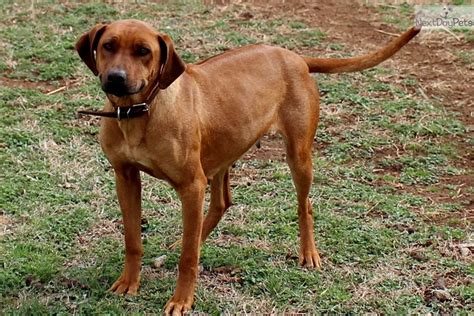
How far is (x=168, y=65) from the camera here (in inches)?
161

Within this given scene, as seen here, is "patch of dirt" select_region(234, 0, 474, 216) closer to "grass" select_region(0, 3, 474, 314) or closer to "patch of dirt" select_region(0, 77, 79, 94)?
"grass" select_region(0, 3, 474, 314)

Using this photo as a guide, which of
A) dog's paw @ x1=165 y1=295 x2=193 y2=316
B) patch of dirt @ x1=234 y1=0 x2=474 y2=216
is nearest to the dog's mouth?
dog's paw @ x1=165 y1=295 x2=193 y2=316

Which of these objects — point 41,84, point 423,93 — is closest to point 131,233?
point 41,84

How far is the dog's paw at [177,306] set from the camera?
14.7 ft

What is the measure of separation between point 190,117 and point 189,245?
72cm

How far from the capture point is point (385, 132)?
7.44 metres

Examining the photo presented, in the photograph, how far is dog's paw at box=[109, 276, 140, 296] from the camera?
15.4 feet

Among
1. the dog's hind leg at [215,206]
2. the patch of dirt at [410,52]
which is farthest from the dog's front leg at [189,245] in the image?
the patch of dirt at [410,52]

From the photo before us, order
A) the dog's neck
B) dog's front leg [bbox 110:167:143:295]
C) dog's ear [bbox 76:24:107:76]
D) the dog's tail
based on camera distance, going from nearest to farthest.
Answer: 1. dog's ear [bbox 76:24:107:76]
2. the dog's neck
3. dog's front leg [bbox 110:167:143:295]
4. the dog's tail

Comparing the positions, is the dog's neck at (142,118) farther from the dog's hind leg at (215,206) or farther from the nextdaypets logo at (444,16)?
the nextdaypets logo at (444,16)

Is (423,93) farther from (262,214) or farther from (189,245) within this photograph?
(189,245)

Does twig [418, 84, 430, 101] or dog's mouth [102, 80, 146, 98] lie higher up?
dog's mouth [102, 80, 146, 98]

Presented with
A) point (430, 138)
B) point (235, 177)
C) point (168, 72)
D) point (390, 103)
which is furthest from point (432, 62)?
point (168, 72)

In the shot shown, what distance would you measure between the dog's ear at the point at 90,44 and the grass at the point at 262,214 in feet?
4.51
